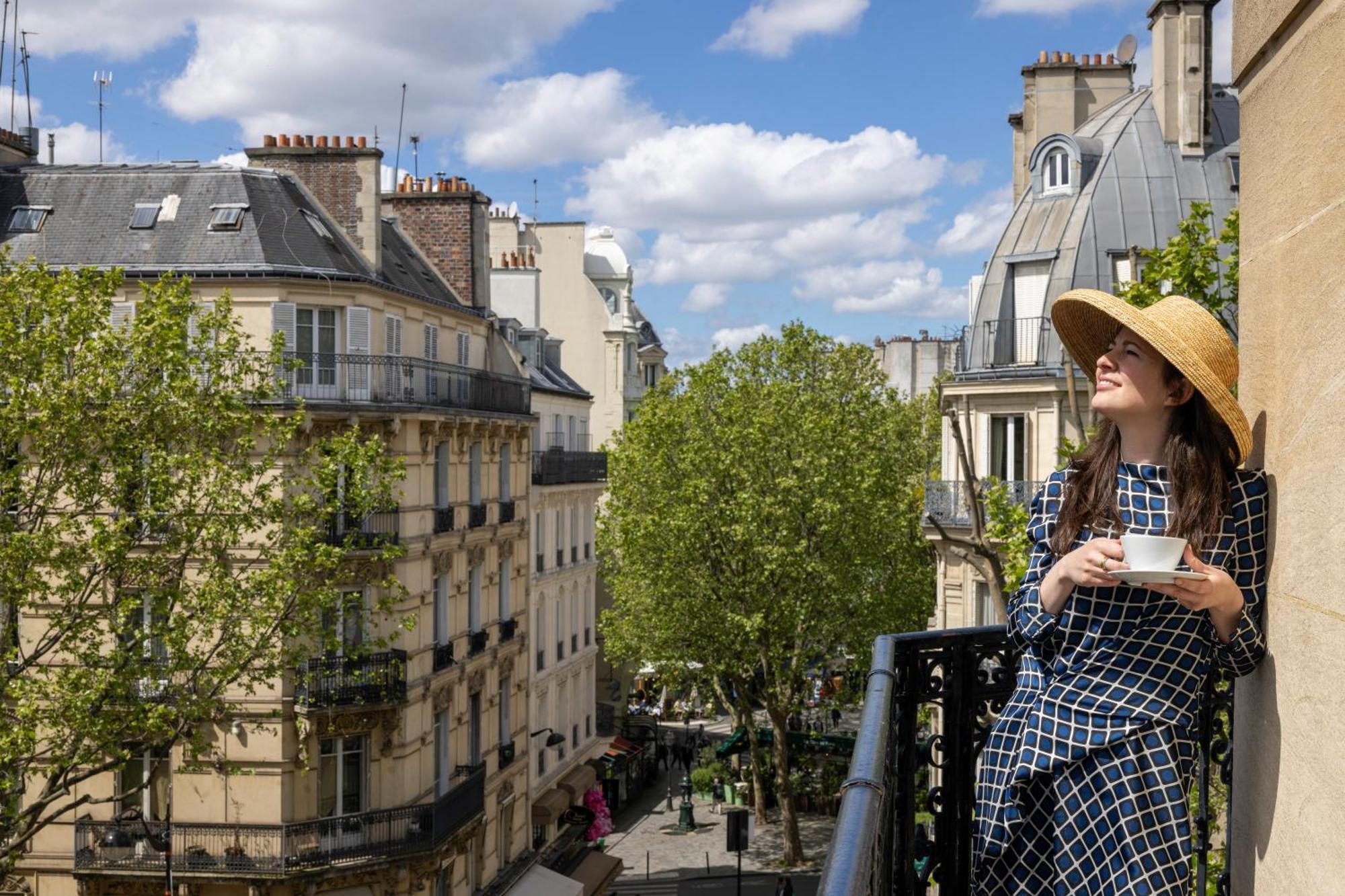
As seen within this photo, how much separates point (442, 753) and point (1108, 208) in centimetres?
1532

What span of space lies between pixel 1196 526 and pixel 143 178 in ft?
76.1

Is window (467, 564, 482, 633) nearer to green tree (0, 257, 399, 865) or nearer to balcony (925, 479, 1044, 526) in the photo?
balcony (925, 479, 1044, 526)

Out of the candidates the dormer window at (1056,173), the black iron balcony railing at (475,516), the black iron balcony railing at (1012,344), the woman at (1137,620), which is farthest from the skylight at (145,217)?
the woman at (1137,620)

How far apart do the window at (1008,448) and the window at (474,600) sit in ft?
32.7

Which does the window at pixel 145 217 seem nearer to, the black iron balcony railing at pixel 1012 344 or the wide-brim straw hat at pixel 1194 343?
the black iron balcony railing at pixel 1012 344

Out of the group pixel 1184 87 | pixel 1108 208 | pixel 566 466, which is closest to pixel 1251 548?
pixel 1108 208

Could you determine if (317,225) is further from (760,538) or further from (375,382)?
(760,538)

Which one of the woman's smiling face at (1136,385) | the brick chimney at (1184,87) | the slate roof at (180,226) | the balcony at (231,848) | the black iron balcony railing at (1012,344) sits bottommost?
the balcony at (231,848)

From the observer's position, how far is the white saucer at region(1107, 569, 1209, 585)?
3.17 m

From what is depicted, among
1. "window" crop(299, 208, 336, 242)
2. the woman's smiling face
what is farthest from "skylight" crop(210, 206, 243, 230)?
the woman's smiling face

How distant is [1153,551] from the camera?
319cm

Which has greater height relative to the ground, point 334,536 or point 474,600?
point 334,536

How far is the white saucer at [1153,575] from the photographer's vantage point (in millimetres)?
3168

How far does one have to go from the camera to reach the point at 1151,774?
3607mm
